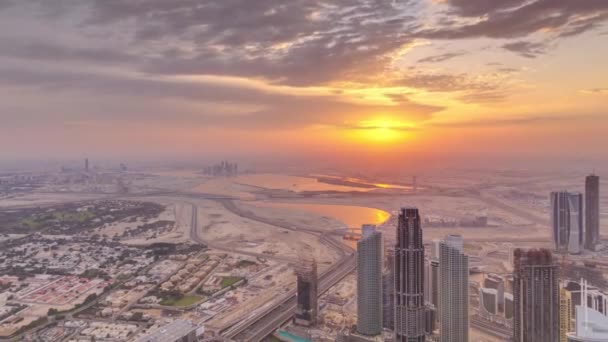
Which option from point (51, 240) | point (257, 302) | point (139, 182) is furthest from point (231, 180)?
point (257, 302)

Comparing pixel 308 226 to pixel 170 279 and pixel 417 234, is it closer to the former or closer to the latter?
pixel 170 279

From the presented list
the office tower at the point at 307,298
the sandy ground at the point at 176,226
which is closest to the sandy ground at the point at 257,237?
the sandy ground at the point at 176,226

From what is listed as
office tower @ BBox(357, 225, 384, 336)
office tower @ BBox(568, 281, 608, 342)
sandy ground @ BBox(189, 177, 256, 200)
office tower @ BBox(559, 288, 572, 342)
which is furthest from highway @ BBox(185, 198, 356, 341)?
sandy ground @ BBox(189, 177, 256, 200)

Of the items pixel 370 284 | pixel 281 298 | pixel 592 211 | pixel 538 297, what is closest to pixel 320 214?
pixel 281 298

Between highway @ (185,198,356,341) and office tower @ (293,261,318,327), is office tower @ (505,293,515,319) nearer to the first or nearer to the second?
office tower @ (293,261,318,327)

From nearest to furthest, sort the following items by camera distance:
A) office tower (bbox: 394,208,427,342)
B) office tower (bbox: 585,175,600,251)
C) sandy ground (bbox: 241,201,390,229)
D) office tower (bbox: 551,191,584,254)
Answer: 1. office tower (bbox: 394,208,427,342)
2. office tower (bbox: 551,191,584,254)
3. office tower (bbox: 585,175,600,251)
4. sandy ground (bbox: 241,201,390,229)

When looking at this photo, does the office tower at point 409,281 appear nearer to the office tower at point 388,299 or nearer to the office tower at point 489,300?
the office tower at point 388,299

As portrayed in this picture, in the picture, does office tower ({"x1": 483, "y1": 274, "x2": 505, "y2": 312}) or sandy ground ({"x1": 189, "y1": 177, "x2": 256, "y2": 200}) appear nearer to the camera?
office tower ({"x1": 483, "y1": 274, "x2": 505, "y2": 312})
